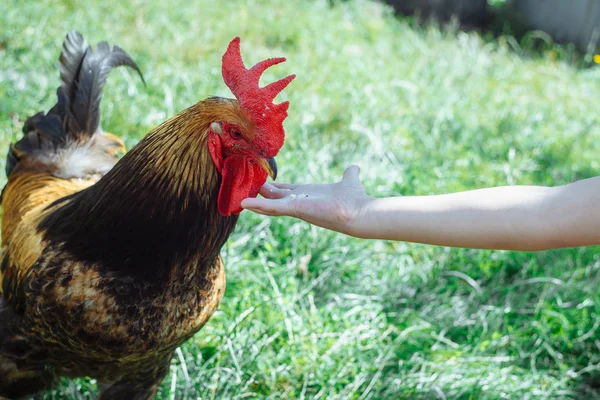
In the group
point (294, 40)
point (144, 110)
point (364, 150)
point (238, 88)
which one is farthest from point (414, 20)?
point (238, 88)

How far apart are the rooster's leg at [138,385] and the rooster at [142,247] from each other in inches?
0.9

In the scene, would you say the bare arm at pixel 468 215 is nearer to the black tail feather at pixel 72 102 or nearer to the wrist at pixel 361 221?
the wrist at pixel 361 221

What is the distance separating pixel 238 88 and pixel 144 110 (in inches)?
108

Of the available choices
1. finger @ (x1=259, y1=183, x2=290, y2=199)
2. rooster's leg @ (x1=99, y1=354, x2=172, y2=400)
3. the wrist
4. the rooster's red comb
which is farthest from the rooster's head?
rooster's leg @ (x1=99, y1=354, x2=172, y2=400)

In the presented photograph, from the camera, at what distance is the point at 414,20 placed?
8.47 meters

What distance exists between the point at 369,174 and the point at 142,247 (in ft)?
8.91

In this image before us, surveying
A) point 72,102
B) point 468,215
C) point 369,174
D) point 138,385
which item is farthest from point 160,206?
point 369,174

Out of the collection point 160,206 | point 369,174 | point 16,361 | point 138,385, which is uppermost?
point 160,206

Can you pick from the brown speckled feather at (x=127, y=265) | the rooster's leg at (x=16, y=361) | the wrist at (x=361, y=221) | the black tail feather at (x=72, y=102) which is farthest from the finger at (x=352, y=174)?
the rooster's leg at (x=16, y=361)

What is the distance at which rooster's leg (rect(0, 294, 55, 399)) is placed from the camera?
2.66 m

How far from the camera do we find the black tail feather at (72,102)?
3.23m

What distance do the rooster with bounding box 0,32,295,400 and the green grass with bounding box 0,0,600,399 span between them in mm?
606

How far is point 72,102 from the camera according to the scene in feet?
10.7

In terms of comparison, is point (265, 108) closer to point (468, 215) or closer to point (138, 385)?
point (468, 215)
